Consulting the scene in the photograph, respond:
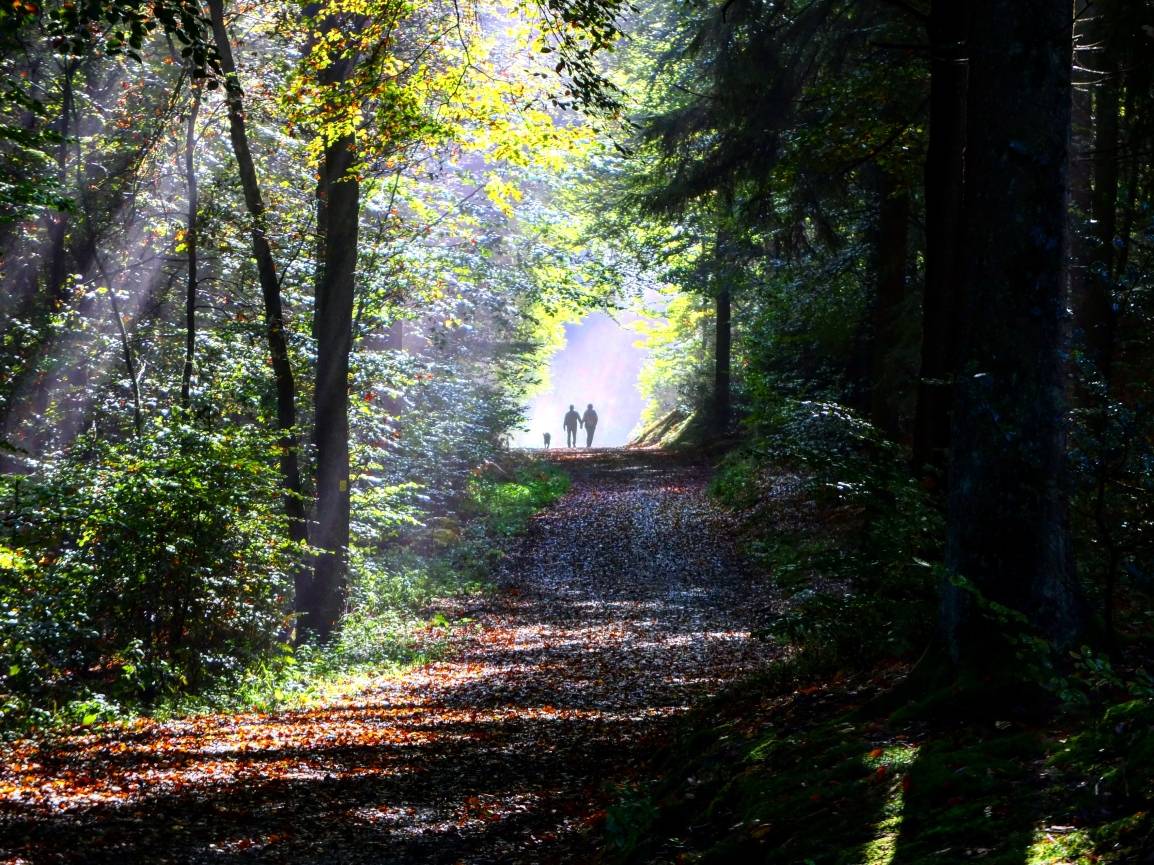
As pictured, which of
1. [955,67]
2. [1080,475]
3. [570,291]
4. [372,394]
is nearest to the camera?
[1080,475]

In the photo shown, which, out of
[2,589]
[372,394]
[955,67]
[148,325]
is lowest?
[2,589]

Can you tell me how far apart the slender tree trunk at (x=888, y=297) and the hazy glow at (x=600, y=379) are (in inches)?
3246

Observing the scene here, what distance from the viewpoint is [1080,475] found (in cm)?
545

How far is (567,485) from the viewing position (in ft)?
80.2

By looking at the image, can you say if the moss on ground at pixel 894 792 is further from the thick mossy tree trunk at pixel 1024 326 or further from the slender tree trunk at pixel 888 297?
the slender tree trunk at pixel 888 297

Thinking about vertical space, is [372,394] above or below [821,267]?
below

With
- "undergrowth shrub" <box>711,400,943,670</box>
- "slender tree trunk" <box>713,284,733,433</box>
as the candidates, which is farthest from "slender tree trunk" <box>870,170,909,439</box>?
"slender tree trunk" <box>713,284,733,433</box>

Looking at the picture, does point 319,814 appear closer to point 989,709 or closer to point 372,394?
point 989,709

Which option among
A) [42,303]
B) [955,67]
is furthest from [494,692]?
[42,303]

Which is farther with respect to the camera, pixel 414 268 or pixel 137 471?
pixel 414 268

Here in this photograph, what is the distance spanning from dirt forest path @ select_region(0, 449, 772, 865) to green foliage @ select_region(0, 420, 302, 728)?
129 cm

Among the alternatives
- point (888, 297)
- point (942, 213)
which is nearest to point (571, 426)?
point (888, 297)

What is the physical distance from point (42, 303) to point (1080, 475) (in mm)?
17475

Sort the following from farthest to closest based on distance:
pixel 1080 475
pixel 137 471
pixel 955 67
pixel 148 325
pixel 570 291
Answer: pixel 570 291
pixel 148 325
pixel 137 471
pixel 955 67
pixel 1080 475
